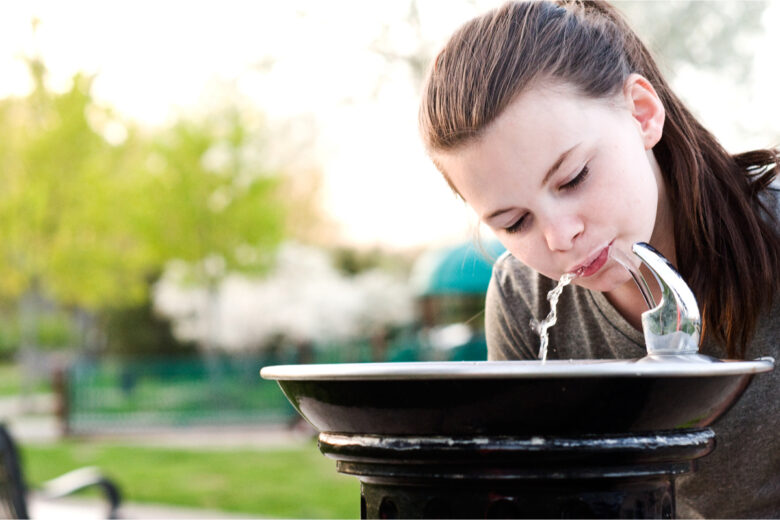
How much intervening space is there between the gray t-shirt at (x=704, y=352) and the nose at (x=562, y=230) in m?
0.38

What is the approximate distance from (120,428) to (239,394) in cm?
151

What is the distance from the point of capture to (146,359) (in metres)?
19.2

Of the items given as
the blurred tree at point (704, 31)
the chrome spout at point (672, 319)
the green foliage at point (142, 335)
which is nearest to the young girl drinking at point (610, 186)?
the chrome spout at point (672, 319)

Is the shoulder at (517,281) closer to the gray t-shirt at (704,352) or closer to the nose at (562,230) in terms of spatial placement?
the gray t-shirt at (704,352)

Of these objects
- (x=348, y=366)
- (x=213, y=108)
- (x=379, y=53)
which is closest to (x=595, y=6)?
(x=348, y=366)

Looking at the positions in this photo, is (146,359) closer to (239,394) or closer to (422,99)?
(239,394)

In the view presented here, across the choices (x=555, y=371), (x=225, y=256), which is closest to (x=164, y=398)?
(x=225, y=256)

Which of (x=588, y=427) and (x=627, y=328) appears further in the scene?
(x=627, y=328)

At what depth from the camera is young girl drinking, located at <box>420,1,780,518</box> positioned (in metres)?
1.35

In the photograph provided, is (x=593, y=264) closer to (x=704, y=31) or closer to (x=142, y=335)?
(x=704, y=31)

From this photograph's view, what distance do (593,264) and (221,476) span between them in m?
6.80

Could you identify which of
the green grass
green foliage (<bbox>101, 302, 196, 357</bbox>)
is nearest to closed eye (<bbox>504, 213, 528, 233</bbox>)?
the green grass

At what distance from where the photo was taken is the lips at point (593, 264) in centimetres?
144

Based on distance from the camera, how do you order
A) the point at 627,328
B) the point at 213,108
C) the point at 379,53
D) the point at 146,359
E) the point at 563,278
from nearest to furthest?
the point at 563,278 → the point at 627,328 → the point at 379,53 → the point at 213,108 → the point at 146,359
